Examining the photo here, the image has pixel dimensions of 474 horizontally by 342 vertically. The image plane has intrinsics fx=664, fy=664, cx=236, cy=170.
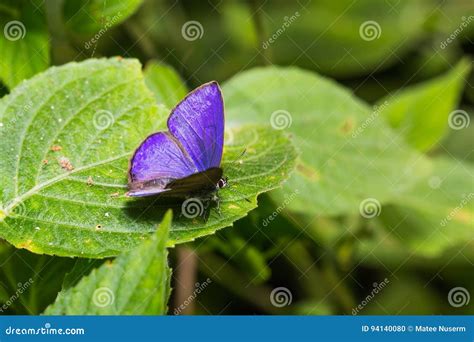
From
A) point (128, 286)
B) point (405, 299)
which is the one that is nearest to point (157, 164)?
point (128, 286)

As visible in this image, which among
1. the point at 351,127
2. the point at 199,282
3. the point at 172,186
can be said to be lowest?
the point at 199,282

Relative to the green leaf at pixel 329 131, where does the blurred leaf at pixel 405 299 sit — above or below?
below

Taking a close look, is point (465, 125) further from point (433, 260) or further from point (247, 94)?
point (247, 94)

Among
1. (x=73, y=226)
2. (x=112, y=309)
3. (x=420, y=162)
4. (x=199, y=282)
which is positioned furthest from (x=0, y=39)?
(x=420, y=162)

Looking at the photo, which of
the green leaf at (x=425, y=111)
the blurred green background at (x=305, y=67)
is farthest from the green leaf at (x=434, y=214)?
the green leaf at (x=425, y=111)

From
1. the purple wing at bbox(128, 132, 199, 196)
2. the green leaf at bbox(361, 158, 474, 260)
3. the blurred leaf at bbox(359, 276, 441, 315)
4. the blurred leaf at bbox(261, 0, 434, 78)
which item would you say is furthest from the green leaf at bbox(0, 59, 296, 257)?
the blurred leaf at bbox(261, 0, 434, 78)

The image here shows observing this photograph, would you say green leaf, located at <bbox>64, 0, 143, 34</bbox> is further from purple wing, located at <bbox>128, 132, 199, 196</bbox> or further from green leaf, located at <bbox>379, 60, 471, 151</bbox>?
green leaf, located at <bbox>379, 60, 471, 151</bbox>

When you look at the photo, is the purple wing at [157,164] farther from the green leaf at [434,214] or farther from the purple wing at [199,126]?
the green leaf at [434,214]
